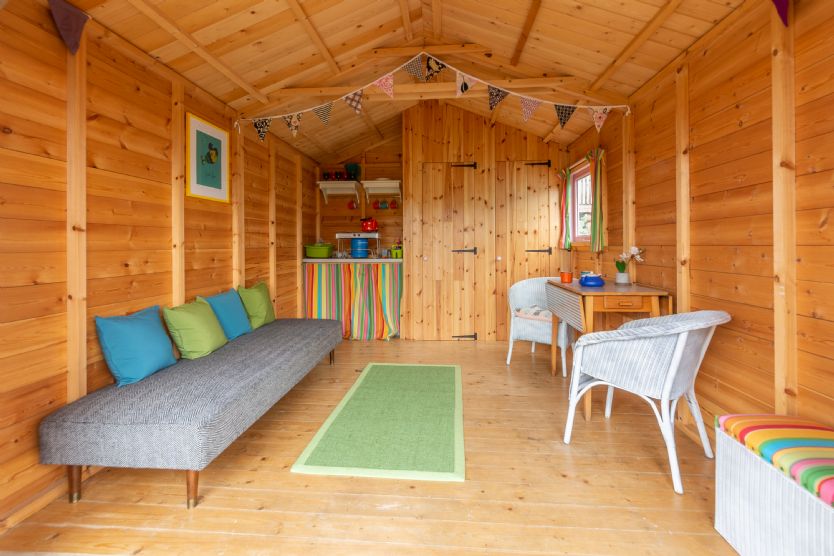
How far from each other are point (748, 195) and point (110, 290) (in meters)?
3.31

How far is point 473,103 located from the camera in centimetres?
468

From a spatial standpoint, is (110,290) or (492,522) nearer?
(492,522)

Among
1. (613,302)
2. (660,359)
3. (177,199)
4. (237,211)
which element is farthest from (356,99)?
(660,359)

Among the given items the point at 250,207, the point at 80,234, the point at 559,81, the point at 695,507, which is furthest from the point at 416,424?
the point at 559,81

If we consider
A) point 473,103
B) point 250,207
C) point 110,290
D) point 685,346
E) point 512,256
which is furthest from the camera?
point 512,256

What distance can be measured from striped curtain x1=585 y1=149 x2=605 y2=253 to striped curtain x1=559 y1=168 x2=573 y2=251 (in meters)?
0.79

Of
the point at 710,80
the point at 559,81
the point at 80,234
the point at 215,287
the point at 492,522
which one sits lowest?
the point at 492,522

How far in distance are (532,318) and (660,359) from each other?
1883 mm

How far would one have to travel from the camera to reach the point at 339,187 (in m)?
5.40

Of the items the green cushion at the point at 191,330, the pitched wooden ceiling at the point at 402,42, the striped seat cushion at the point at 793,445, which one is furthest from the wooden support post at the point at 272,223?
the striped seat cushion at the point at 793,445

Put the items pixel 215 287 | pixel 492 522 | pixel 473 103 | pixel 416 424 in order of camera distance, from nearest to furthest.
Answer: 1. pixel 492 522
2. pixel 416 424
3. pixel 215 287
4. pixel 473 103

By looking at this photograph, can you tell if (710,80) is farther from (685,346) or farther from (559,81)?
(685,346)

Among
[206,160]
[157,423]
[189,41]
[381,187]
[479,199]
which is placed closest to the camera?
[157,423]

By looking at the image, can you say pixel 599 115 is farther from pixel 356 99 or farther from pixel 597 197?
pixel 356 99
